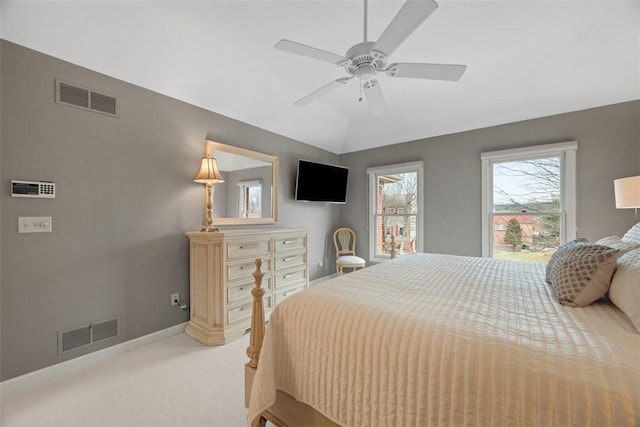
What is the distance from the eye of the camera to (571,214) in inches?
121

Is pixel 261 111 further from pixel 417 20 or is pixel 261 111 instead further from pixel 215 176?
pixel 417 20

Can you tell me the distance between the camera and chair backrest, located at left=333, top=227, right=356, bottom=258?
477 cm

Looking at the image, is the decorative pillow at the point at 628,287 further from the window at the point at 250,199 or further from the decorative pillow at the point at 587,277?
the window at the point at 250,199

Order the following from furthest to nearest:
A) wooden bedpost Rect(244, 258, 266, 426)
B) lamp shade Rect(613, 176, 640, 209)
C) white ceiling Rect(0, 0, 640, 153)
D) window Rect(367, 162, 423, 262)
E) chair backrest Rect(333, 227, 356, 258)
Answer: chair backrest Rect(333, 227, 356, 258), window Rect(367, 162, 423, 262), lamp shade Rect(613, 176, 640, 209), white ceiling Rect(0, 0, 640, 153), wooden bedpost Rect(244, 258, 266, 426)

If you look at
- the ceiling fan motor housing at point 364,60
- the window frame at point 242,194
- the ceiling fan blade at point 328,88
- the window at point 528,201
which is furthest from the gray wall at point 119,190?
the ceiling fan motor housing at point 364,60

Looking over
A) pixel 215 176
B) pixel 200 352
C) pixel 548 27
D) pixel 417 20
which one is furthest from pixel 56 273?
pixel 548 27

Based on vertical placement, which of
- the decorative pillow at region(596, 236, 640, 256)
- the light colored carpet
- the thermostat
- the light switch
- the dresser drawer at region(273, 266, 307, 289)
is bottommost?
the light colored carpet

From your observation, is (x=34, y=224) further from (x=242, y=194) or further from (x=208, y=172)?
(x=242, y=194)

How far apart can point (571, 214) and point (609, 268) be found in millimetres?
2463

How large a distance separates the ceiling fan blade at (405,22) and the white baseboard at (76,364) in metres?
3.08

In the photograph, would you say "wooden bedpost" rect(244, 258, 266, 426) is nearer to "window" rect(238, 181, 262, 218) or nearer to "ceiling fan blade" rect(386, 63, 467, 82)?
"ceiling fan blade" rect(386, 63, 467, 82)

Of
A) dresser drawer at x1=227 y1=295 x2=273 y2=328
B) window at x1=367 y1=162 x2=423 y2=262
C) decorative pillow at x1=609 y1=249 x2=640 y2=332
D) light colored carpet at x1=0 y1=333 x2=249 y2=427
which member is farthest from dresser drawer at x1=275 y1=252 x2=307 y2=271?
decorative pillow at x1=609 y1=249 x2=640 y2=332

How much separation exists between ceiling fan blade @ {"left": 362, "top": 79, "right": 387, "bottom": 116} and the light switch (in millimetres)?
2621

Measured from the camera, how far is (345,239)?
4812 mm
